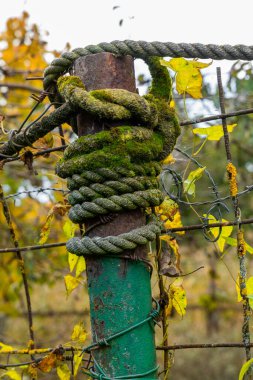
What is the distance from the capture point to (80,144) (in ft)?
3.37

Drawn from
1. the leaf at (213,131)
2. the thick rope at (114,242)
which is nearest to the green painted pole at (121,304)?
the thick rope at (114,242)

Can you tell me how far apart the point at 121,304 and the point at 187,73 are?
0.48 metres

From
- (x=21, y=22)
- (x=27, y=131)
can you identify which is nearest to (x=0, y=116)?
(x=27, y=131)

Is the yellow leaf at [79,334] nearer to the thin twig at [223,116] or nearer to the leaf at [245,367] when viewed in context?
the leaf at [245,367]

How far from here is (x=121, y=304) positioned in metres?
0.99

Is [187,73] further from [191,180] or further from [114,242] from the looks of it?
[114,242]

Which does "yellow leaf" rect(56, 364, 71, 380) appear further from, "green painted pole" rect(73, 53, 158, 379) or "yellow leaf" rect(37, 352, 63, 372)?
"green painted pole" rect(73, 53, 158, 379)

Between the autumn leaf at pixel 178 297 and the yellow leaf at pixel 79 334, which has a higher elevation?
the autumn leaf at pixel 178 297

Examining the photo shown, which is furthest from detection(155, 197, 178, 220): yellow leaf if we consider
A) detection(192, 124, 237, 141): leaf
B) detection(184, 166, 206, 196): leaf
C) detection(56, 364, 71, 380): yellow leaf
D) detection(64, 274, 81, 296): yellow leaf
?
detection(56, 364, 71, 380): yellow leaf

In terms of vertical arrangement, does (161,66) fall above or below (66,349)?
above

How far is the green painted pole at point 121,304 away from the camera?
988 mm

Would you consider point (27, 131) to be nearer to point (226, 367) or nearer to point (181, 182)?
point (181, 182)

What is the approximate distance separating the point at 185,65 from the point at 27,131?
0.37 meters

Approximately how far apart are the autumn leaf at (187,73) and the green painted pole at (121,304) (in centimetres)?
15
